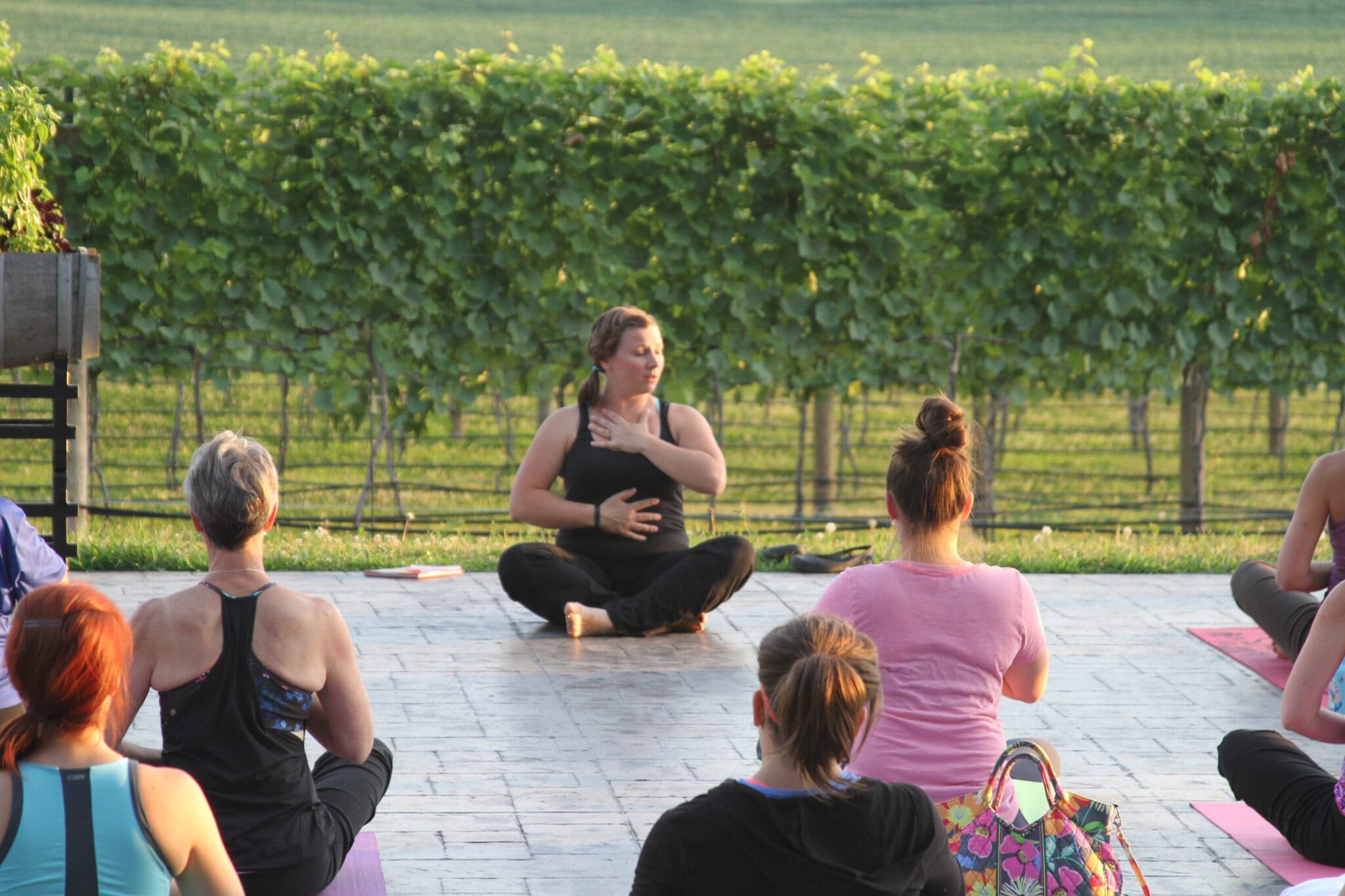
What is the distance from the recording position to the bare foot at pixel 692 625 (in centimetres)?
611

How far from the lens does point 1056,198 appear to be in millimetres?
9445


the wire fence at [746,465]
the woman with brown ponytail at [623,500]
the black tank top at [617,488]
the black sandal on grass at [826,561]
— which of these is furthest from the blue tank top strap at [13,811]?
the wire fence at [746,465]

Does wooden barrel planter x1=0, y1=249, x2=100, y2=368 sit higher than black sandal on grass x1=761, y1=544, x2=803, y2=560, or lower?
higher

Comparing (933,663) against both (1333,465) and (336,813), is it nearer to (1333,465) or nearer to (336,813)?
(336,813)

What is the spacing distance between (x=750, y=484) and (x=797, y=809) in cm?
912

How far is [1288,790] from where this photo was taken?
3789 millimetres

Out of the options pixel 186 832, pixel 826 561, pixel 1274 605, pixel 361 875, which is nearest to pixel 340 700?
pixel 361 875

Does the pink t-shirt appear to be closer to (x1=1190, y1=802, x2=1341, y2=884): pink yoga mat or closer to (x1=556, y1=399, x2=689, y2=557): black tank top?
(x1=1190, y1=802, x2=1341, y2=884): pink yoga mat

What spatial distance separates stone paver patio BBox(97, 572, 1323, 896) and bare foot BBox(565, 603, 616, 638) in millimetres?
54

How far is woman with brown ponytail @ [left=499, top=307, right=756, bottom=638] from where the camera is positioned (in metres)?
5.93

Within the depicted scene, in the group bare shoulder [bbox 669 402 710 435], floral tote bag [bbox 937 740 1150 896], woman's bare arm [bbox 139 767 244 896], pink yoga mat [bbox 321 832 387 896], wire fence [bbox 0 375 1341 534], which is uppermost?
bare shoulder [bbox 669 402 710 435]

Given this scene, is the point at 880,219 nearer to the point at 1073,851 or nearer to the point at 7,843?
the point at 1073,851

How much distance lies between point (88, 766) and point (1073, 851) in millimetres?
1635

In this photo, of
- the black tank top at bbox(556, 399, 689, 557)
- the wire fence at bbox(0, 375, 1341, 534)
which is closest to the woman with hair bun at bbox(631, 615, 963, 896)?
the black tank top at bbox(556, 399, 689, 557)
